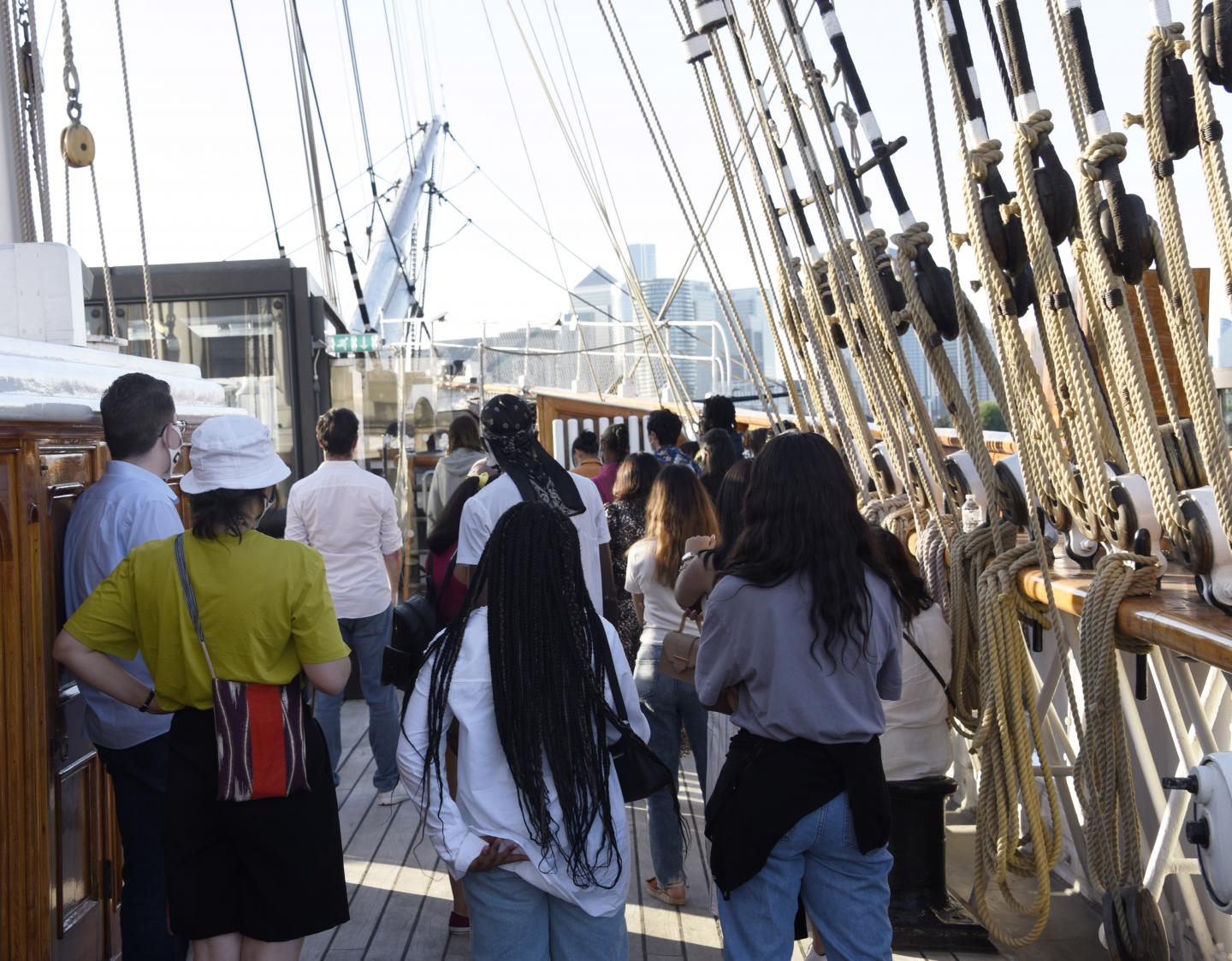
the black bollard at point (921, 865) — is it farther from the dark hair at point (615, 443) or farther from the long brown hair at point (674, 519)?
the dark hair at point (615, 443)

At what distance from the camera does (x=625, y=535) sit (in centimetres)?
489

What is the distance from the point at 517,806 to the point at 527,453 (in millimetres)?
1427

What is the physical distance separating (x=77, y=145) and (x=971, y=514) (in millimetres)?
3635

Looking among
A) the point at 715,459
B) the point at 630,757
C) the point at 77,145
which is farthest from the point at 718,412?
the point at 630,757

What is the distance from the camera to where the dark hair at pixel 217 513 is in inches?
99.7

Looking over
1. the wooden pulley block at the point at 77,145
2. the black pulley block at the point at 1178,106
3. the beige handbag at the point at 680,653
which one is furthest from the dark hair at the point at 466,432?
the black pulley block at the point at 1178,106

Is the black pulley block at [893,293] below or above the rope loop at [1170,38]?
below

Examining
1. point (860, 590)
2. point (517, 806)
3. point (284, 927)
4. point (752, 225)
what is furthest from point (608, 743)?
point (752, 225)

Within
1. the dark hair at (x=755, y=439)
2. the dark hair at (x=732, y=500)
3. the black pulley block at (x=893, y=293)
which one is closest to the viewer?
the dark hair at (x=732, y=500)

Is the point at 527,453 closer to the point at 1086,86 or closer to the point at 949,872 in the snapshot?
the point at 1086,86

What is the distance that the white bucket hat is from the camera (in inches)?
101

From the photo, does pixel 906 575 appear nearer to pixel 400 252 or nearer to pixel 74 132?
pixel 74 132

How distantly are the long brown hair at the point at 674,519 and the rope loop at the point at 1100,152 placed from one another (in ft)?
5.03

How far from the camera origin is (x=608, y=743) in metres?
2.31
